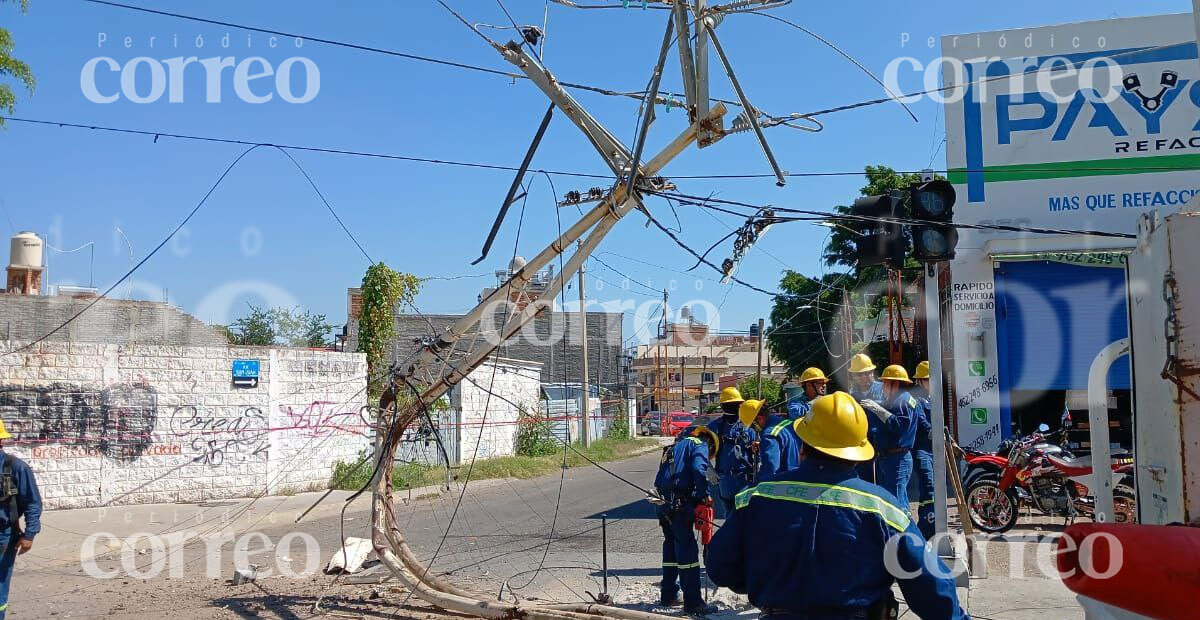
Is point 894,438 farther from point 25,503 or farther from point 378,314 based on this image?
point 378,314

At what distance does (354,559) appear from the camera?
8.88 meters

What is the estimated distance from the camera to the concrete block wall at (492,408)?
22.5 meters

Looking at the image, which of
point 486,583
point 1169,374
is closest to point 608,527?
point 486,583

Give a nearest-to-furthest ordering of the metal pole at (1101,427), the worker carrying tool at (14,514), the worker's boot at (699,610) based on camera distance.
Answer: the metal pole at (1101,427) < the worker carrying tool at (14,514) < the worker's boot at (699,610)

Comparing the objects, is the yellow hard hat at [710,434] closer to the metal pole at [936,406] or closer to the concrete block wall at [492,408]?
the metal pole at [936,406]

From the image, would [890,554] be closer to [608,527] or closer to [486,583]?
[486,583]

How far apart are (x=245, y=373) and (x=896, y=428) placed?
11.7 metres

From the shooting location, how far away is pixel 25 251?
27.4 metres

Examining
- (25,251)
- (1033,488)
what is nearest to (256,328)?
(25,251)

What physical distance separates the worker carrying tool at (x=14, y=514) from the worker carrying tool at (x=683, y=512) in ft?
16.1

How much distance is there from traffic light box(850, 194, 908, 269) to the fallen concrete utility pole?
1.15 meters

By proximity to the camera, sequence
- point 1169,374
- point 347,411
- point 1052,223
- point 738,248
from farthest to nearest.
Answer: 1. point 347,411
2. point 1052,223
3. point 738,248
4. point 1169,374

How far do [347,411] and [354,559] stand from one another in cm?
915

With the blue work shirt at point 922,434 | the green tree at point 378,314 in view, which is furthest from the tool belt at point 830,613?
the green tree at point 378,314
